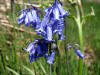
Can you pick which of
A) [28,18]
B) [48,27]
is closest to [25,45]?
[28,18]

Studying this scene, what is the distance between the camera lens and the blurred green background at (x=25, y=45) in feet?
6.85

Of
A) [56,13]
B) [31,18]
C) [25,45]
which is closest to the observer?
[56,13]

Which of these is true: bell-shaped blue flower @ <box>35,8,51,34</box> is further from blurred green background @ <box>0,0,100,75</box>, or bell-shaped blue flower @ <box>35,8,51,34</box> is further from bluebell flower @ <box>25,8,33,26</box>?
blurred green background @ <box>0,0,100,75</box>

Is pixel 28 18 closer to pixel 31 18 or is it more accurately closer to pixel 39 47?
pixel 31 18

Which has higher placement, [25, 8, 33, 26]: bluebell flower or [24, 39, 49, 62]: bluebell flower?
[25, 8, 33, 26]: bluebell flower

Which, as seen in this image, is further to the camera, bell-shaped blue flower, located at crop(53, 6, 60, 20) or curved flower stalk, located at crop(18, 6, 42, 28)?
curved flower stalk, located at crop(18, 6, 42, 28)

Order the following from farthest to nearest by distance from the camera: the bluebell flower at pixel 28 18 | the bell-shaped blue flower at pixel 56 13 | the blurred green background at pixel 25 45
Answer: the blurred green background at pixel 25 45
the bluebell flower at pixel 28 18
the bell-shaped blue flower at pixel 56 13

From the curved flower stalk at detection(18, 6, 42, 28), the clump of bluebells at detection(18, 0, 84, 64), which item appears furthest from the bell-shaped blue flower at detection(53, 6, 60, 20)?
the curved flower stalk at detection(18, 6, 42, 28)

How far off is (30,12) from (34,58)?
377 mm

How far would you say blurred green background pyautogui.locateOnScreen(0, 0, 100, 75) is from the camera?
2.09 m

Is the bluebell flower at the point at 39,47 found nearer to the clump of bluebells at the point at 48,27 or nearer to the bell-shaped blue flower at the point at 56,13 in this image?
the clump of bluebells at the point at 48,27

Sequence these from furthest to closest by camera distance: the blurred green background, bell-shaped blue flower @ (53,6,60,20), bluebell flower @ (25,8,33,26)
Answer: the blurred green background < bluebell flower @ (25,8,33,26) < bell-shaped blue flower @ (53,6,60,20)

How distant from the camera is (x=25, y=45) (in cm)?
196

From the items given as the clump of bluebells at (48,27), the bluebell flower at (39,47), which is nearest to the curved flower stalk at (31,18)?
the clump of bluebells at (48,27)
